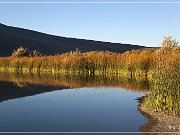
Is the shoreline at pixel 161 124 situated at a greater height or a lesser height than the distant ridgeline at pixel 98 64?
lesser

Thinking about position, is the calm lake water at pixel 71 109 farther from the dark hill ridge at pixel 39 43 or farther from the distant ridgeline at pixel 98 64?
the dark hill ridge at pixel 39 43

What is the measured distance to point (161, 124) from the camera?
1411 cm

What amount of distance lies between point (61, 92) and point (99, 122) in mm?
10339

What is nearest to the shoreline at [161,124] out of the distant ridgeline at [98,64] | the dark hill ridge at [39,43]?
the distant ridgeline at [98,64]

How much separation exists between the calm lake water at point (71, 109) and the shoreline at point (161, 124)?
0.94 ft

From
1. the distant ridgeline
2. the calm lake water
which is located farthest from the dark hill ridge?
the calm lake water

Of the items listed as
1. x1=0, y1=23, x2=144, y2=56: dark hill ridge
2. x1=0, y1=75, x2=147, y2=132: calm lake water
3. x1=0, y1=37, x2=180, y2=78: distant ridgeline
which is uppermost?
x1=0, y1=23, x2=144, y2=56: dark hill ridge

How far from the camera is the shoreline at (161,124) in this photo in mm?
13094

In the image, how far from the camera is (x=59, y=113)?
16844mm

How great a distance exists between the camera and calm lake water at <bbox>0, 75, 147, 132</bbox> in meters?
14.2

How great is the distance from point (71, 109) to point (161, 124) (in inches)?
193

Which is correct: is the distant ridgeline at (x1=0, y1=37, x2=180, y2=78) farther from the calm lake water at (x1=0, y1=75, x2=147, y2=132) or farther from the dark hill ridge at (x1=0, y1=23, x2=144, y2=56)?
the dark hill ridge at (x1=0, y1=23, x2=144, y2=56)

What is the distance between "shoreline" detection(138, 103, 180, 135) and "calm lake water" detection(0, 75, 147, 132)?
288 millimetres

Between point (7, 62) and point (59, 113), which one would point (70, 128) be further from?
point (7, 62)
